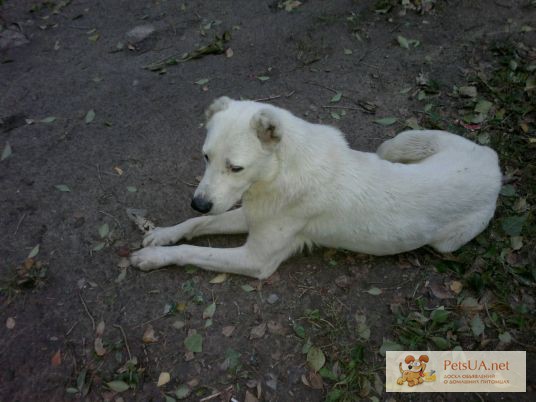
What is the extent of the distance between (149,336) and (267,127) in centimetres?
246

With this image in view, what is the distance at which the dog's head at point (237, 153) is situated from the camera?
3.40 metres

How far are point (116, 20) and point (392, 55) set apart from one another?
6.14m

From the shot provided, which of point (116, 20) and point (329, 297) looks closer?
point (329, 297)

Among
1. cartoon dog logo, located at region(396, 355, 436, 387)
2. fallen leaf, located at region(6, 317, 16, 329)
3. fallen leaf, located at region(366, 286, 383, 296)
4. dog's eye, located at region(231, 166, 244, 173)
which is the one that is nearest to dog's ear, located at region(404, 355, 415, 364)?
cartoon dog logo, located at region(396, 355, 436, 387)

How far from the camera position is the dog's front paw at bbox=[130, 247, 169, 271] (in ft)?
14.1

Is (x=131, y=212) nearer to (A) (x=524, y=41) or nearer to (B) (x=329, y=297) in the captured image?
(B) (x=329, y=297)

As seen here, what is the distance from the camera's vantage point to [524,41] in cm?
698

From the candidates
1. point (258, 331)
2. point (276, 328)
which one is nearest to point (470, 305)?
point (276, 328)

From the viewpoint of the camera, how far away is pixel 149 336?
390cm

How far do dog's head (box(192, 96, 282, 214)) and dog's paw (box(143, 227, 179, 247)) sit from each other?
1.25m

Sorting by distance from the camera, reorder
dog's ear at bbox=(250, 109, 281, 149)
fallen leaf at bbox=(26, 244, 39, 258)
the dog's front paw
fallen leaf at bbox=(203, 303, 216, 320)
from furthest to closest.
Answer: fallen leaf at bbox=(26, 244, 39, 258)
the dog's front paw
fallen leaf at bbox=(203, 303, 216, 320)
dog's ear at bbox=(250, 109, 281, 149)

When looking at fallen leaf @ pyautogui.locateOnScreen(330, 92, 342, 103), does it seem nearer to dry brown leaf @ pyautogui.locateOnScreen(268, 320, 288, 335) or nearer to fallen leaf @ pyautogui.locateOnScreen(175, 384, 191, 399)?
dry brown leaf @ pyautogui.locateOnScreen(268, 320, 288, 335)

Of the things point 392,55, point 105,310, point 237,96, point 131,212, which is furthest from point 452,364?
point 392,55

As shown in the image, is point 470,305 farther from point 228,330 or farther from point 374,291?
point 228,330
